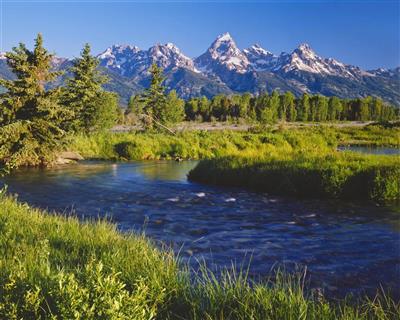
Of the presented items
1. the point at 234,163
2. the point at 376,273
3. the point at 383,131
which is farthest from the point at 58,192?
the point at 383,131

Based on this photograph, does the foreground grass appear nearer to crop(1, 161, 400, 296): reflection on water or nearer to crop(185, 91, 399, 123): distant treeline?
crop(1, 161, 400, 296): reflection on water

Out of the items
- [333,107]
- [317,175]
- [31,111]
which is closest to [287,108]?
[333,107]

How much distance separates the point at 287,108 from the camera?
142 meters

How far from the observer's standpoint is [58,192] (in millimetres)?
21000

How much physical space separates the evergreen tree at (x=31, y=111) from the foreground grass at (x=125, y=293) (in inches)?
913

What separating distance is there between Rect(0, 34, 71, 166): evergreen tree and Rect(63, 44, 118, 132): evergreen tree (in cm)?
1266

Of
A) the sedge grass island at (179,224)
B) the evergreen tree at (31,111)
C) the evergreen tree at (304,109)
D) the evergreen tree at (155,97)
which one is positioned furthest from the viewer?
the evergreen tree at (304,109)

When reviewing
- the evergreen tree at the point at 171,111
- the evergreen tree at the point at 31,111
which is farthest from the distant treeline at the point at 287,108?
the evergreen tree at the point at 31,111

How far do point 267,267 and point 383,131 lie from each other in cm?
7382

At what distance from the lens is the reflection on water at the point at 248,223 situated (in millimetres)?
9992

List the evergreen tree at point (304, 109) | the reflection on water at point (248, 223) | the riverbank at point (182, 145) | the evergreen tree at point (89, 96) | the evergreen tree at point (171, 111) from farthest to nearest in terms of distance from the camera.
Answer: the evergreen tree at point (304, 109), the evergreen tree at point (171, 111), the evergreen tree at point (89, 96), the riverbank at point (182, 145), the reflection on water at point (248, 223)

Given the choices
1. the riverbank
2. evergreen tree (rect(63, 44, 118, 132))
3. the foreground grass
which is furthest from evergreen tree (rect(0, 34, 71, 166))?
the foreground grass

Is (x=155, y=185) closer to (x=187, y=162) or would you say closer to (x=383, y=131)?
(x=187, y=162)

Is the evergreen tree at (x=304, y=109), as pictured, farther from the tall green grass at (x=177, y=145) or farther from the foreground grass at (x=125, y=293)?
the foreground grass at (x=125, y=293)
